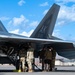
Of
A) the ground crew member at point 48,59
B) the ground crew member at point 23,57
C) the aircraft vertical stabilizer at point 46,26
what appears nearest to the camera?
the ground crew member at point 23,57

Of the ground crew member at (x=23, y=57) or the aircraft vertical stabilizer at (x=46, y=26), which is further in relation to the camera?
the aircraft vertical stabilizer at (x=46, y=26)

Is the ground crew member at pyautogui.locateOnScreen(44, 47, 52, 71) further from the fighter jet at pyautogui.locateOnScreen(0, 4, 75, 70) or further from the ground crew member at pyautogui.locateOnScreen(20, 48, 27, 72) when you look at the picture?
the ground crew member at pyautogui.locateOnScreen(20, 48, 27, 72)

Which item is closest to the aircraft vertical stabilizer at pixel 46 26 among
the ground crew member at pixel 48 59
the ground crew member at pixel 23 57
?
the ground crew member at pixel 48 59

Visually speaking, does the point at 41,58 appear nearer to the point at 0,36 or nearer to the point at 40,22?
the point at 40,22

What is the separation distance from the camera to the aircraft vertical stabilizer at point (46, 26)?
18552 mm

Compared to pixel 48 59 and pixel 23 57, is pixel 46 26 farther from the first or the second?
pixel 23 57

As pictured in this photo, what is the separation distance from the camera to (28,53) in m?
15.8

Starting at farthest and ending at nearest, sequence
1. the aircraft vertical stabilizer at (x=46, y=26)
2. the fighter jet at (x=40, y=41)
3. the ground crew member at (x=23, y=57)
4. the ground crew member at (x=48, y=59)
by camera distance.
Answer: the aircraft vertical stabilizer at (x=46, y=26), the ground crew member at (x=48, y=59), the ground crew member at (x=23, y=57), the fighter jet at (x=40, y=41)

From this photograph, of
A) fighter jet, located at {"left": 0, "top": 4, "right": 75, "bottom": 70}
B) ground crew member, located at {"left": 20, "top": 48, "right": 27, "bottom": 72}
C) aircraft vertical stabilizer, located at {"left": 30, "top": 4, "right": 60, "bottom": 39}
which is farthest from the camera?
aircraft vertical stabilizer, located at {"left": 30, "top": 4, "right": 60, "bottom": 39}

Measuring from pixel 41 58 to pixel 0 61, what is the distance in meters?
2.53

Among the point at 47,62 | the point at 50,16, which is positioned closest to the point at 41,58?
the point at 47,62

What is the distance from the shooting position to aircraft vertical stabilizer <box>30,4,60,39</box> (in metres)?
18.6

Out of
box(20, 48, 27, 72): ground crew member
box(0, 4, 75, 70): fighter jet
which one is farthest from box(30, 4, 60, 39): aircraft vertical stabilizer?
box(20, 48, 27, 72): ground crew member

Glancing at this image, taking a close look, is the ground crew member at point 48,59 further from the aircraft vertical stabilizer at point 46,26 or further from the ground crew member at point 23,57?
the aircraft vertical stabilizer at point 46,26
